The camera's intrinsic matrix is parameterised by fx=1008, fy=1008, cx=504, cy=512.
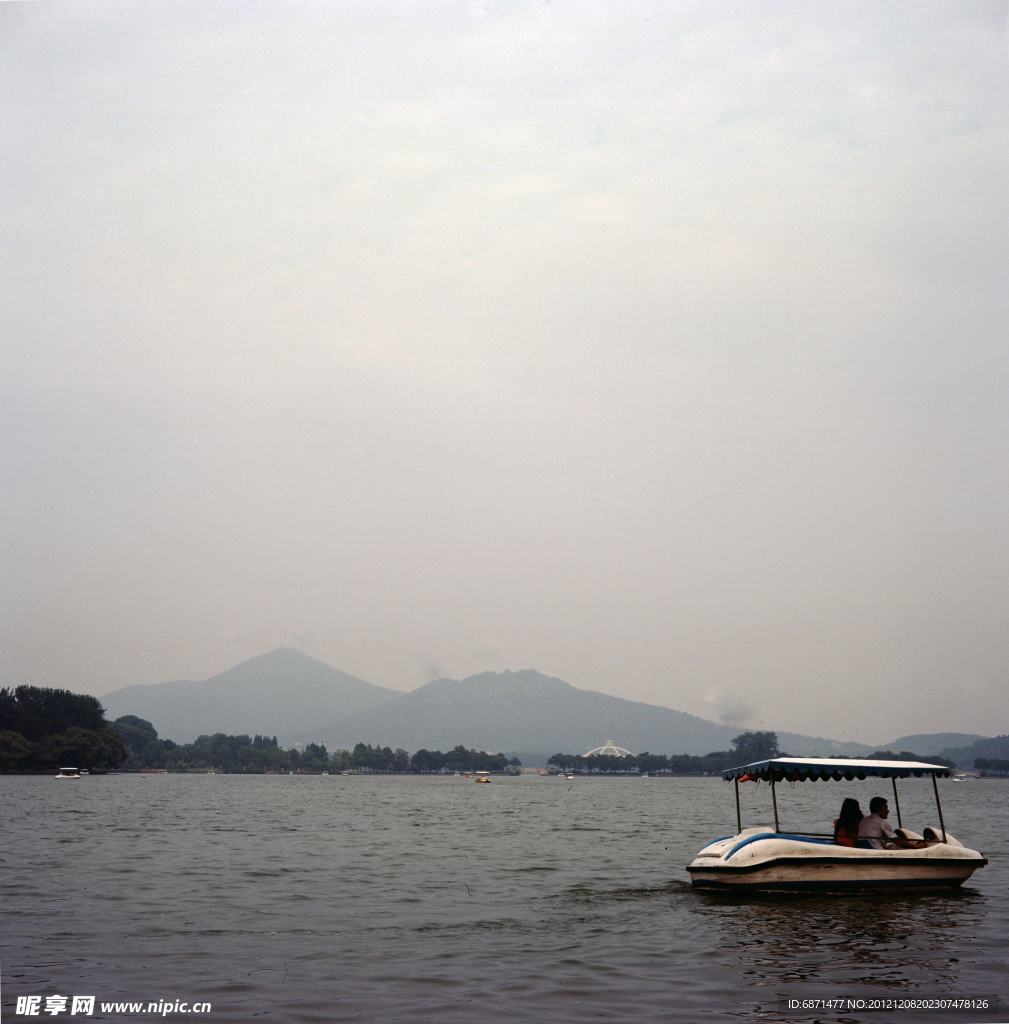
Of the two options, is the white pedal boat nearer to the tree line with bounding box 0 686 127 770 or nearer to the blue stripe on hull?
the blue stripe on hull

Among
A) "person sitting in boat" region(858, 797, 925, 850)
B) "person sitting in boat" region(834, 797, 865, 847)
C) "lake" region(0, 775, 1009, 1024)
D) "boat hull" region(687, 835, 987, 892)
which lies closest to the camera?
"lake" region(0, 775, 1009, 1024)

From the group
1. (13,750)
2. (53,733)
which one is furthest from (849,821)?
(53,733)

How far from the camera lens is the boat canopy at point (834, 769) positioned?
24906 millimetres

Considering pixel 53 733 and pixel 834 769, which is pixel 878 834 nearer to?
pixel 834 769

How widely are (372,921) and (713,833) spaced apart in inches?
1239

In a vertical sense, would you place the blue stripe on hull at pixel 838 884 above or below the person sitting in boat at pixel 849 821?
below

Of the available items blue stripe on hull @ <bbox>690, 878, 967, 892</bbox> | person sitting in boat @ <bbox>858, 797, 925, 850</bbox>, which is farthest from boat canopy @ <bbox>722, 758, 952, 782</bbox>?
blue stripe on hull @ <bbox>690, 878, 967, 892</bbox>

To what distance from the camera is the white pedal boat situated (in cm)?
2344

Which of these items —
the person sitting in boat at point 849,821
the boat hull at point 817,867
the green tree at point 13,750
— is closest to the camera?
the boat hull at point 817,867

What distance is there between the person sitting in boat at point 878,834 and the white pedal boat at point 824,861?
0.42 metres

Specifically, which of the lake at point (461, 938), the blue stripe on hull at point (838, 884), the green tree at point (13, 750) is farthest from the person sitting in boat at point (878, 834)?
the green tree at point (13, 750)

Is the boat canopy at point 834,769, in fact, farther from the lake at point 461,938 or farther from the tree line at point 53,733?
the tree line at point 53,733

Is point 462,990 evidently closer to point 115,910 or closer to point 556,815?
point 115,910

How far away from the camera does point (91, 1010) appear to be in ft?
43.9
